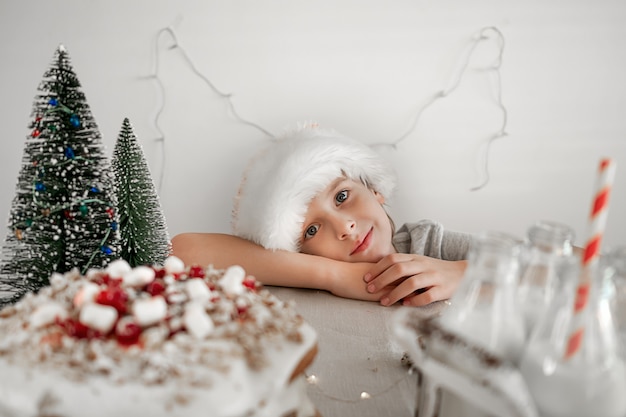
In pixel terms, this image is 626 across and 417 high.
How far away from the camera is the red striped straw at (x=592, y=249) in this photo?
489 millimetres

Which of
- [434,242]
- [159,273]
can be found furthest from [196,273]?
[434,242]

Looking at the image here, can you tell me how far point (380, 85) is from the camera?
1.48 metres

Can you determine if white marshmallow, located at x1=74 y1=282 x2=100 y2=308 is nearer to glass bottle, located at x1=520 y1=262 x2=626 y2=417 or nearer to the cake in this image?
the cake

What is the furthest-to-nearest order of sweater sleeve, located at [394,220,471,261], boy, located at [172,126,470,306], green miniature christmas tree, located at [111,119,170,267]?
sweater sleeve, located at [394,220,471,261], boy, located at [172,126,470,306], green miniature christmas tree, located at [111,119,170,267]

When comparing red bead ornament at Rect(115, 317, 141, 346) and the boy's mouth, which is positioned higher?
red bead ornament at Rect(115, 317, 141, 346)

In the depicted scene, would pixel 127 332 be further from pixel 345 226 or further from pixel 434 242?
pixel 434 242

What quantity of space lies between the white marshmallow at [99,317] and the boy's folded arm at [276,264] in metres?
0.69

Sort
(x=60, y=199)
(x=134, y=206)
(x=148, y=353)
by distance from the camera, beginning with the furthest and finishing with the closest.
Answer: (x=134, y=206) → (x=60, y=199) → (x=148, y=353)

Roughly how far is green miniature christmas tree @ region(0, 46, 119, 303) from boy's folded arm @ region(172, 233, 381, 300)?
0.35m

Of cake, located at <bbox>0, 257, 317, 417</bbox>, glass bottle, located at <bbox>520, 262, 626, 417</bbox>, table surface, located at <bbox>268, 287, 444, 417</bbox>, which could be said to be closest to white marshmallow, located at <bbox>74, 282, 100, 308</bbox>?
cake, located at <bbox>0, 257, 317, 417</bbox>

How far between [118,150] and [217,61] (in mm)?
561

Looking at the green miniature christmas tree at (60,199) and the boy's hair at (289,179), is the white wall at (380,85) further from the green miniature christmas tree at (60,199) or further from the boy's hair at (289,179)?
the green miniature christmas tree at (60,199)

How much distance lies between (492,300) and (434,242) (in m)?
0.83

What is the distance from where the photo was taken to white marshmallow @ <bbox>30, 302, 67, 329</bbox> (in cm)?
52
